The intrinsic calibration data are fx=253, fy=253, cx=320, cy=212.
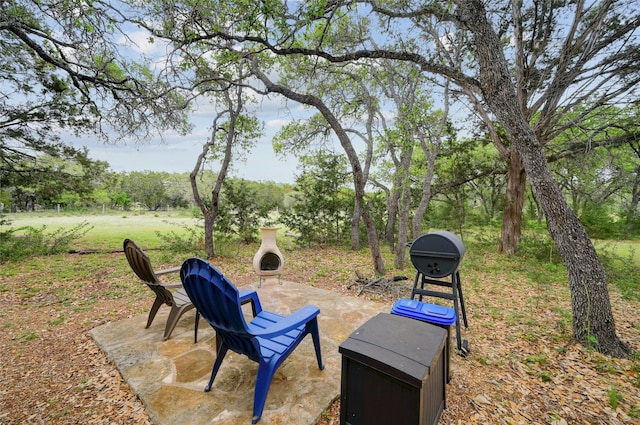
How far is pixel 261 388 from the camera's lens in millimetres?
1767

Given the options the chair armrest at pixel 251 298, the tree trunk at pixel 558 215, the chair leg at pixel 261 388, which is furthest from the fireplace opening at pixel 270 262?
the tree trunk at pixel 558 215

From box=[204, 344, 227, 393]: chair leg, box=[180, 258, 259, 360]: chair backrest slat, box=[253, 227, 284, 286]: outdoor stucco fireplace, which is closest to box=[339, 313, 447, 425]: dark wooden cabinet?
box=[180, 258, 259, 360]: chair backrest slat

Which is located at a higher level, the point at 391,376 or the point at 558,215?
the point at 558,215

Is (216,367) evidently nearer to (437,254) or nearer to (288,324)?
(288,324)

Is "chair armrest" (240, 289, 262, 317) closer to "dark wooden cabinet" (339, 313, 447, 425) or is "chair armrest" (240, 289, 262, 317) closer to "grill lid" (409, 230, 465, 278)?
"dark wooden cabinet" (339, 313, 447, 425)

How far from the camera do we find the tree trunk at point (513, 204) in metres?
7.89

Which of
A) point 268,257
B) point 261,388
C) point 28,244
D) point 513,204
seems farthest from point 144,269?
point 513,204

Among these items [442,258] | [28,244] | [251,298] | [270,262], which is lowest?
[28,244]

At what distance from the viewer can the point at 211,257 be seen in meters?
7.40

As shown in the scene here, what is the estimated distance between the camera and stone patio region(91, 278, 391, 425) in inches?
71.2

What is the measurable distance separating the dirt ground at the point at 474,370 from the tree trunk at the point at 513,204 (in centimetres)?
432

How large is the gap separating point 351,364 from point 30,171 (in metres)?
9.62

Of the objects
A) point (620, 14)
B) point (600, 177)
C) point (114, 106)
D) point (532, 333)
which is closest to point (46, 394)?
point (114, 106)

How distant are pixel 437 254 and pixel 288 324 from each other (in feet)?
6.07
